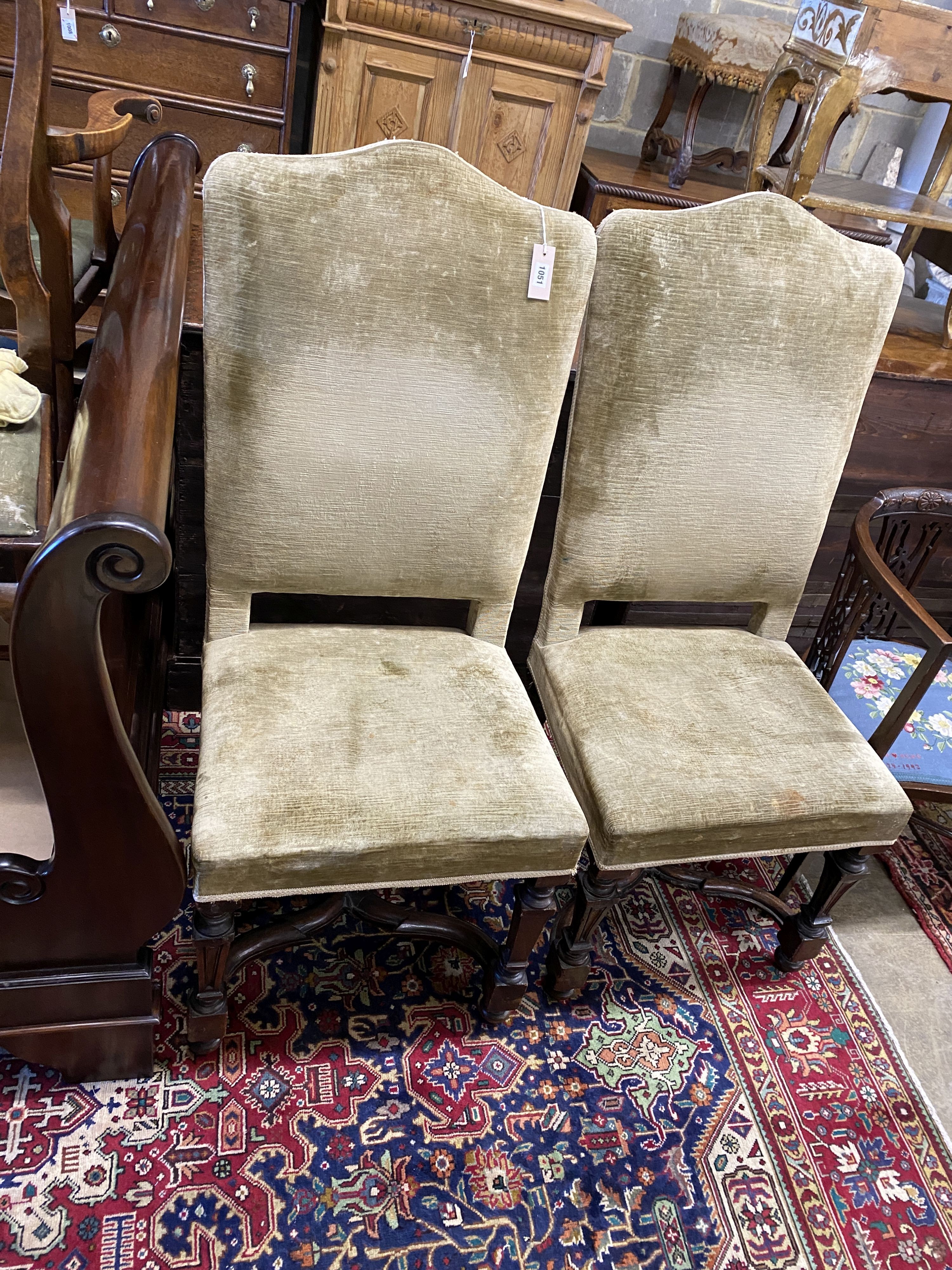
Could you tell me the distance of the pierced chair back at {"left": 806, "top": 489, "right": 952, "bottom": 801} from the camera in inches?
56.6

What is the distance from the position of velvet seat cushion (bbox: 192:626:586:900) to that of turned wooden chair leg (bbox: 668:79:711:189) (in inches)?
92.0

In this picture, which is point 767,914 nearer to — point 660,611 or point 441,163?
point 660,611

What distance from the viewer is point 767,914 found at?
164 cm

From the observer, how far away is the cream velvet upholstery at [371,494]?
1.12 meters

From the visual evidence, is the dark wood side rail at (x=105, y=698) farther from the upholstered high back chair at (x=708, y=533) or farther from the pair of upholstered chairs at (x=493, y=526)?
the upholstered high back chair at (x=708, y=533)

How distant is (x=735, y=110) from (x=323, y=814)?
133 inches

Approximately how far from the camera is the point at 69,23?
227 cm

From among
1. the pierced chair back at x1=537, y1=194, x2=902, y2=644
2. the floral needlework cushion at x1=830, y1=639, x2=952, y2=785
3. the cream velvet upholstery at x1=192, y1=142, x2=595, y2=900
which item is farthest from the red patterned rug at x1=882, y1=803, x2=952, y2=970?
the cream velvet upholstery at x1=192, y1=142, x2=595, y2=900

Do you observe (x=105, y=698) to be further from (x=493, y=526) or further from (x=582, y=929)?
(x=582, y=929)

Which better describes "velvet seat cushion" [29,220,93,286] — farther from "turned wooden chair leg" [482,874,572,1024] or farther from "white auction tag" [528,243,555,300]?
"turned wooden chair leg" [482,874,572,1024]

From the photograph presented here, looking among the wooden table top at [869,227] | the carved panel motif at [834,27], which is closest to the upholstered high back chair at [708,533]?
the wooden table top at [869,227]

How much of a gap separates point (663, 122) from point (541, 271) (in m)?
2.47

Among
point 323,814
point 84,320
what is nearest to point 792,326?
point 323,814

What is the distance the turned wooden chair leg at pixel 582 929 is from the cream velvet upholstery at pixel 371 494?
0.41 ft
